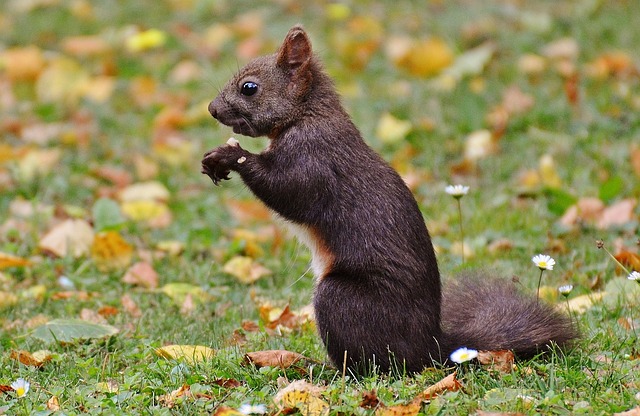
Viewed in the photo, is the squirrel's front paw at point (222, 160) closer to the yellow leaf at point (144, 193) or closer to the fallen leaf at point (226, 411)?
the fallen leaf at point (226, 411)

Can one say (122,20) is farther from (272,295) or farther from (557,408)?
(557,408)

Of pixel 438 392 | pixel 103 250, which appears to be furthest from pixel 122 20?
pixel 438 392

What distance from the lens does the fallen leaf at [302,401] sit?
308 centimetres

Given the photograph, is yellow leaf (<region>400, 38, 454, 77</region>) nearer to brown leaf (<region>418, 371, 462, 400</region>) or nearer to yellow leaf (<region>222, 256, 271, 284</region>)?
yellow leaf (<region>222, 256, 271, 284</region>)

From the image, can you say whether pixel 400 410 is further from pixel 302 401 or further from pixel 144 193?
pixel 144 193

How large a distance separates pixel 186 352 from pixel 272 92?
103cm

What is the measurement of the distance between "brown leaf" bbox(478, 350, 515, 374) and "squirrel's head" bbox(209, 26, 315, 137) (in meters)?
1.13

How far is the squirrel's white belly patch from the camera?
3625 millimetres

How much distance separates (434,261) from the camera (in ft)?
12.1

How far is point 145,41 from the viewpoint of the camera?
7949mm

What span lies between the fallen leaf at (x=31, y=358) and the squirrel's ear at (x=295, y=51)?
140 centimetres

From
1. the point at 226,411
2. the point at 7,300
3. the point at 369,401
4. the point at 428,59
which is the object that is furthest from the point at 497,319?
the point at 428,59

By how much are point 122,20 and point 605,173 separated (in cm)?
507

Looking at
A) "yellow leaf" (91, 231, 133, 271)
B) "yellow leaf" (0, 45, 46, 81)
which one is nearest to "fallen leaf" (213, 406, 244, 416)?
"yellow leaf" (91, 231, 133, 271)
